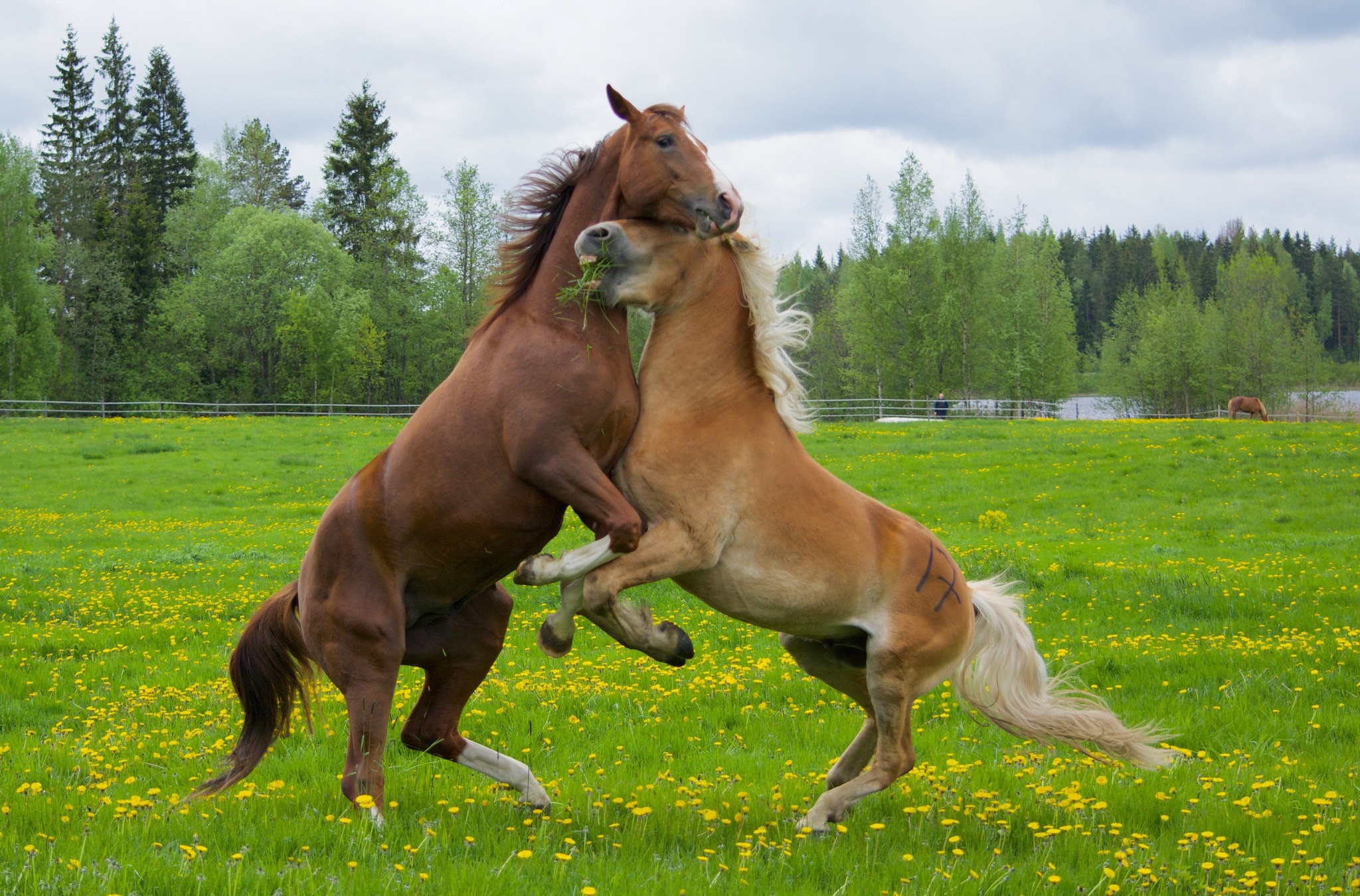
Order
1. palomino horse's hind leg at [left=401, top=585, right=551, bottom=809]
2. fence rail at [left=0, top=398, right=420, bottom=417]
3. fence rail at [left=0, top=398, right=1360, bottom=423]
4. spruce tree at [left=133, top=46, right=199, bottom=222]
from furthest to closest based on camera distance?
spruce tree at [left=133, top=46, right=199, bottom=222], fence rail at [left=0, top=398, right=1360, bottom=423], fence rail at [left=0, top=398, right=420, bottom=417], palomino horse's hind leg at [left=401, top=585, right=551, bottom=809]

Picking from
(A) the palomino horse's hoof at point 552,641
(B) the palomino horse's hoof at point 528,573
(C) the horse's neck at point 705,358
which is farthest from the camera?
(C) the horse's neck at point 705,358

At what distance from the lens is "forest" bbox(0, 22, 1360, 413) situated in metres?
50.4

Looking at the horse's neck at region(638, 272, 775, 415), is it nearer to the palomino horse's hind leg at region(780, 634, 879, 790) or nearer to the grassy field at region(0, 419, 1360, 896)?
the palomino horse's hind leg at region(780, 634, 879, 790)

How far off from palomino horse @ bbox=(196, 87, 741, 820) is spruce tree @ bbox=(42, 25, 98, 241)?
5712 cm

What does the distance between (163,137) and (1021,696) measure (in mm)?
63510

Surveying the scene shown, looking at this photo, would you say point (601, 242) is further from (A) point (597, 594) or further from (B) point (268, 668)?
(B) point (268, 668)

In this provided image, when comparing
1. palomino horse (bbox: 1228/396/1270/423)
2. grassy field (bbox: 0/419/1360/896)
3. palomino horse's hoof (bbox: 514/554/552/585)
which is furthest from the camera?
palomino horse (bbox: 1228/396/1270/423)

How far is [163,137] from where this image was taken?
57.8 meters

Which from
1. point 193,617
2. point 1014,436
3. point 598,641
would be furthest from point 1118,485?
point 193,617

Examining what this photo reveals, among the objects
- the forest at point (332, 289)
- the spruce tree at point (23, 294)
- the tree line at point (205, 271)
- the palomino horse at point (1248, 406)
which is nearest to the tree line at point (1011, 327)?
the forest at point (332, 289)

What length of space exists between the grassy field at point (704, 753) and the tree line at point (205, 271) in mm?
34963

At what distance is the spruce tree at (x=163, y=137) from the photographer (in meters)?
56.9

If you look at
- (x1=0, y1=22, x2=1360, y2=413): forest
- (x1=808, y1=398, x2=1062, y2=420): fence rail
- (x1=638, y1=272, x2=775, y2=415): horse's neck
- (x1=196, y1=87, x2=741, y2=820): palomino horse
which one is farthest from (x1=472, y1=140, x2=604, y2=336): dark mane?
(x1=0, y1=22, x2=1360, y2=413): forest

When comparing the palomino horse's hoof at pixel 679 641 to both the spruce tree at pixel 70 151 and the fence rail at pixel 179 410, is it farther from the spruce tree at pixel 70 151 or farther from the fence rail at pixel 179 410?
the spruce tree at pixel 70 151
